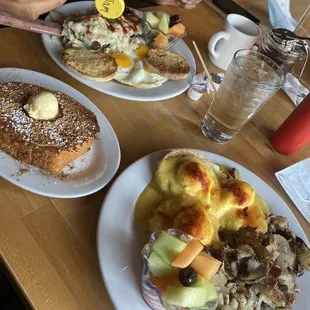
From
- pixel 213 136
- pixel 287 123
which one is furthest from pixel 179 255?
pixel 287 123

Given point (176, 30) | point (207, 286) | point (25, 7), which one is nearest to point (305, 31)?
point (176, 30)

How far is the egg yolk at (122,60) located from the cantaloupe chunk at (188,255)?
74cm

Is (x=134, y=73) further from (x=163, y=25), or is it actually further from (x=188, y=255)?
(x=188, y=255)

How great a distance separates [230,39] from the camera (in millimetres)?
1472

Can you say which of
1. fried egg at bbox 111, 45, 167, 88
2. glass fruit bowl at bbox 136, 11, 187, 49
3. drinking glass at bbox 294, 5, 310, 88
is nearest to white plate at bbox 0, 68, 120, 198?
fried egg at bbox 111, 45, 167, 88

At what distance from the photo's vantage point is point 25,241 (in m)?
0.85

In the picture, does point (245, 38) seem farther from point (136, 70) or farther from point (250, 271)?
point (250, 271)

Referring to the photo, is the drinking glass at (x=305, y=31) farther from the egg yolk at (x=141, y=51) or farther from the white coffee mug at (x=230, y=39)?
the egg yolk at (x=141, y=51)

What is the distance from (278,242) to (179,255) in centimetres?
34

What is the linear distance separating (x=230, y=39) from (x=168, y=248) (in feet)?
3.20

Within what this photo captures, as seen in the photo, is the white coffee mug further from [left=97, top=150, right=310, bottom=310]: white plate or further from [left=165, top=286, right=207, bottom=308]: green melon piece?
[left=165, top=286, right=207, bottom=308]: green melon piece

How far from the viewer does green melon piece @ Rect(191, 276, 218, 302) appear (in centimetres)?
73

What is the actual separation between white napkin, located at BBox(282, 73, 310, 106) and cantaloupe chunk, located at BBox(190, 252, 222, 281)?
0.96 metres

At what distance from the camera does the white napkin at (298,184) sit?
1.22m
